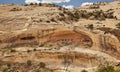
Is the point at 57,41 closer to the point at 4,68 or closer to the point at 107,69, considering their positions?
the point at 4,68

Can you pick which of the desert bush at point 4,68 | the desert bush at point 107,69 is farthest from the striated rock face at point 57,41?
the desert bush at point 107,69

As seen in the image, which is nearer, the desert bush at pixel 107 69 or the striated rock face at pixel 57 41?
the desert bush at pixel 107 69

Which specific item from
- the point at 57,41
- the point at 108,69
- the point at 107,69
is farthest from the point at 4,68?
the point at 108,69

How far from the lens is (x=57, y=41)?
41344 millimetres

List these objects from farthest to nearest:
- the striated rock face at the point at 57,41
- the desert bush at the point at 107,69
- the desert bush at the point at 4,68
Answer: the striated rock face at the point at 57,41 < the desert bush at the point at 4,68 < the desert bush at the point at 107,69

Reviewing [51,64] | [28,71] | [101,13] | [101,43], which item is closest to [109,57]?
Result: [101,43]

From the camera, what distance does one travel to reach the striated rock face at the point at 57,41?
38.1 m

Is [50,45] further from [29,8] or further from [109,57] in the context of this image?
[29,8]

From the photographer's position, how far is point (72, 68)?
122 feet

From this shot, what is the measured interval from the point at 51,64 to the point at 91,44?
19.0 ft

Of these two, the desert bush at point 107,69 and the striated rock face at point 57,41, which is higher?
the striated rock face at point 57,41

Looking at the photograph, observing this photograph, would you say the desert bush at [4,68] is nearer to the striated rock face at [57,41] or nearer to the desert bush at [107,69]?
the striated rock face at [57,41]

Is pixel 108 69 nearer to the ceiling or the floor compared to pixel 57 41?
nearer to the floor

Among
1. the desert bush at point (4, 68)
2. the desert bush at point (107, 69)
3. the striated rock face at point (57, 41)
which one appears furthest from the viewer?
the striated rock face at point (57, 41)
